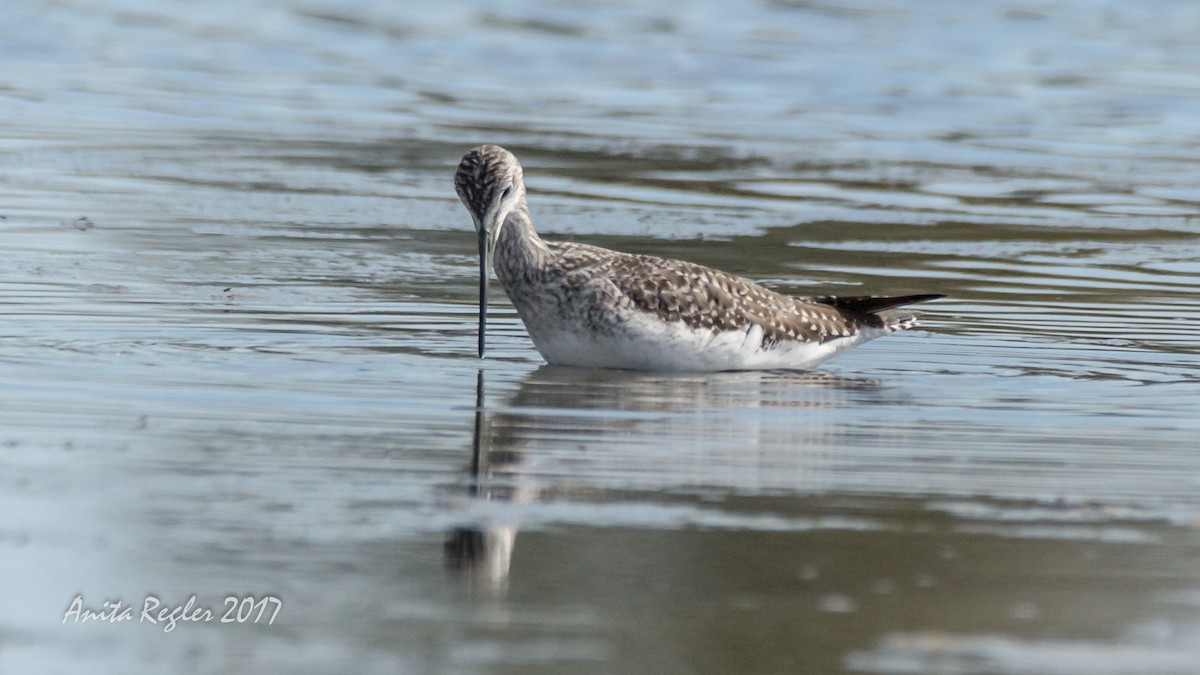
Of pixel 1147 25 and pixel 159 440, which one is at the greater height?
→ pixel 1147 25

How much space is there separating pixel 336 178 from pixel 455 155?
1.62 metres

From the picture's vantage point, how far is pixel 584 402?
27.0 ft

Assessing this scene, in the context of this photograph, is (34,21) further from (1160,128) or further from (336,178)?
(1160,128)

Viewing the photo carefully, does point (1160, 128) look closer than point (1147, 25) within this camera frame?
Yes

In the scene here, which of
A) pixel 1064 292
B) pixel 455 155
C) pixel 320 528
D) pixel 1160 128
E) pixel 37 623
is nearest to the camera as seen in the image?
pixel 37 623

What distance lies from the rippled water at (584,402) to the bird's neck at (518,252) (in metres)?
0.48

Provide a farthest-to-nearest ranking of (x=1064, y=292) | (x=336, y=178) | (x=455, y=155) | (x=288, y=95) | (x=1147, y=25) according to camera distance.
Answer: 1. (x=1147, y=25)
2. (x=288, y=95)
3. (x=455, y=155)
4. (x=336, y=178)
5. (x=1064, y=292)

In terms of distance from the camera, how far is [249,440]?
707 centimetres

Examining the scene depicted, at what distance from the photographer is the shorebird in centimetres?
906

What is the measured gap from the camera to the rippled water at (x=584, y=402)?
5070 mm

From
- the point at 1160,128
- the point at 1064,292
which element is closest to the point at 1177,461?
the point at 1064,292

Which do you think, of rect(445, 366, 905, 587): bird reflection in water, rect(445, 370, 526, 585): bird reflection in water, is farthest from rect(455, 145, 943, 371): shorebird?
rect(445, 370, 526, 585): bird reflection in water

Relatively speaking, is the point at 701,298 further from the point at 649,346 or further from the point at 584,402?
the point at 584,402

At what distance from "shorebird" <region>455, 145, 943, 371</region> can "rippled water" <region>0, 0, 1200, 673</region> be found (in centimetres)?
21
